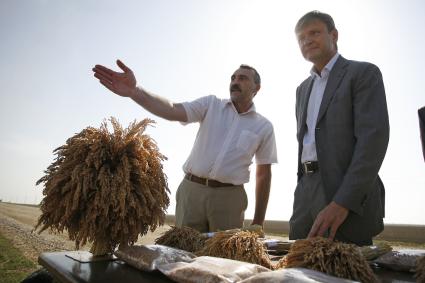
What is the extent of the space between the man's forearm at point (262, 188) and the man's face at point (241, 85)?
0.82 m

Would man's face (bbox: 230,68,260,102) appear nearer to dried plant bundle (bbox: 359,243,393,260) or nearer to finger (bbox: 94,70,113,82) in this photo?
finger (bbox: 94,70,113,82)

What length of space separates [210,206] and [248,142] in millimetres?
783

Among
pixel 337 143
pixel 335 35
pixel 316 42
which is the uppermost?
pixel 335 35

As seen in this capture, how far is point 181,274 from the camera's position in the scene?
3.78 feet

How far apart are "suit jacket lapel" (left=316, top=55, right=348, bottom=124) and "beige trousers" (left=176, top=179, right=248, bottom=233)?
1491 millimetres

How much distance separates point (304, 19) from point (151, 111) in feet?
4.47

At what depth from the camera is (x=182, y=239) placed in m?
1.83

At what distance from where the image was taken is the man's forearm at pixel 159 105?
254 cm

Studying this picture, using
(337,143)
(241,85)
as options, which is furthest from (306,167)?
(241,85)

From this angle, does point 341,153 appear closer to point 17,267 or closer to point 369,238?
point 369,238

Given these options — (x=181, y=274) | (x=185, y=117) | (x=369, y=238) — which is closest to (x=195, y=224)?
(x=185, y=117)

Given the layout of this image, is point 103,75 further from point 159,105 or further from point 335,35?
point 335,35

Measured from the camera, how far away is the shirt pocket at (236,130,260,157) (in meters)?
3.59

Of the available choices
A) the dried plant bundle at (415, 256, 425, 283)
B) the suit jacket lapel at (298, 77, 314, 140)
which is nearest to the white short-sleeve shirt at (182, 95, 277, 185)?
the suit jacket lapel at (298, 77, 314, 140)
